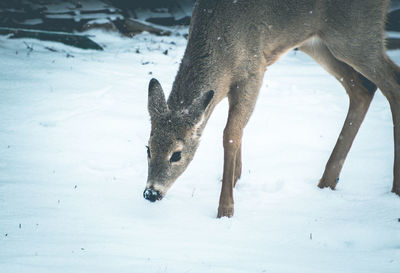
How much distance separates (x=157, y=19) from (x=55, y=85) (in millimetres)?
7091

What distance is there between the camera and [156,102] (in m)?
→ 3.62

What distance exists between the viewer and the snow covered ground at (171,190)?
262 centimetres

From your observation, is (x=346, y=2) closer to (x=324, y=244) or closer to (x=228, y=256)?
(x=324, y=244)

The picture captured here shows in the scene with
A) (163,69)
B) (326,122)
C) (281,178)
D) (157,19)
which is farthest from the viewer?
(157,19)

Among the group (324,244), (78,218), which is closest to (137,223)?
(78,218)

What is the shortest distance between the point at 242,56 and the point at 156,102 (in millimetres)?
1016

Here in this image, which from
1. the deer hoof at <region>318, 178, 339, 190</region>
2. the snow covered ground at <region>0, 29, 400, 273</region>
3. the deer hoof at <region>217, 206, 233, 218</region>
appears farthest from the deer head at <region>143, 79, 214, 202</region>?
the deer hoof at <region>318, 178, 339, 190</region>

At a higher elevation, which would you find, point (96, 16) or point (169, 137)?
point (169, 137)

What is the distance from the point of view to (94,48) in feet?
32.1

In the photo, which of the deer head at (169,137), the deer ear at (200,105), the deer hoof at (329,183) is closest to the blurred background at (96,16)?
the deer head at (169,137)

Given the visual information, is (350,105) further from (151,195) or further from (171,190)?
(151,195)

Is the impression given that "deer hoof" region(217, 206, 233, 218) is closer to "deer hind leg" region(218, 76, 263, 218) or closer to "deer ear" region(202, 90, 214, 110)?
"deer hind leg" region(218, 76, 263, 218)

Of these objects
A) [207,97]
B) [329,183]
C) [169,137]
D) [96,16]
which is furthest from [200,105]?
[96,16]

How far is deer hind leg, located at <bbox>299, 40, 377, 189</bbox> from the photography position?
13.8 ft
